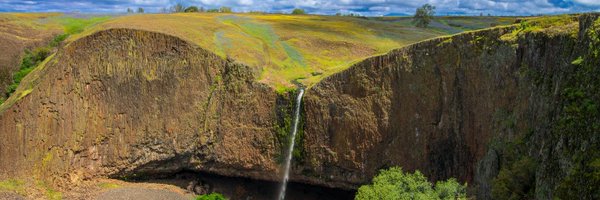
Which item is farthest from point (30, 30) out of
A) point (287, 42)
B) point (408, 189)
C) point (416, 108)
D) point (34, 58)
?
point (408, 189)

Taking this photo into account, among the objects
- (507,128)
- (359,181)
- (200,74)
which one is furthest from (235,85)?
(507,128)

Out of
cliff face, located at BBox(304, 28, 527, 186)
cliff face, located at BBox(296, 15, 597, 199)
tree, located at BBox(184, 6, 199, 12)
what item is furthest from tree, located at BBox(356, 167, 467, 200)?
tree, located at BBox(184, 6, 199, 12)

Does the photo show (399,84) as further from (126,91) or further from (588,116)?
(126,91)

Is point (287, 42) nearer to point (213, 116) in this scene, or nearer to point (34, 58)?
point (213, 116)

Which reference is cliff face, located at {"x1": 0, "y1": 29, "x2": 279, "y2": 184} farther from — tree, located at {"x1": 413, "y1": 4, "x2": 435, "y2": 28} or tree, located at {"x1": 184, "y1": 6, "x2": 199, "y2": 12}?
tree, located at {"x1": 184, "y1": 6, "x2": 199, "y2": 12}

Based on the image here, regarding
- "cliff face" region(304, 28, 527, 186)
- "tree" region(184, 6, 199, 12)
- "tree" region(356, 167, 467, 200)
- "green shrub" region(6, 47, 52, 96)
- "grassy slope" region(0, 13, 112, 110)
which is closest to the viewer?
"tree" region(356, 167, 467, 200)

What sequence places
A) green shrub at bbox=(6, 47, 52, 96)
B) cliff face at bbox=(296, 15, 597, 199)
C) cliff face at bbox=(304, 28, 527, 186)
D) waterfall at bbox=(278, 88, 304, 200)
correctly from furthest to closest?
green shrub at bbox=(6, 47, 52, 96), waterfall at bbox=(278, 88, 304, 200), cliff face at bbox=(304, 28, 527, 186), cliff face at bbox=(296, 15, 597, 199)
